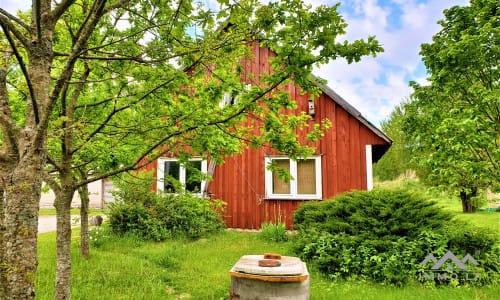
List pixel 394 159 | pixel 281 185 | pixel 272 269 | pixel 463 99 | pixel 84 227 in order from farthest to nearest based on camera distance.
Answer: pixel 394 159 < pixel 281 185 < pixel 463 99 < pixel 84 227 < pixel 272 269

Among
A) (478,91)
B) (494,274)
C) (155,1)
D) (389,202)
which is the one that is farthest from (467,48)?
(155,1)

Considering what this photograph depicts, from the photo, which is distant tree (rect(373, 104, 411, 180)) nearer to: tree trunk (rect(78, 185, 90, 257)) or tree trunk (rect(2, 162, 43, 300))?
tree trunk (rect(78, 185, 90, 257))

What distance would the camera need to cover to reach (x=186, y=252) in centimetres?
697

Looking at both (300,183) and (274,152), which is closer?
(300,183)

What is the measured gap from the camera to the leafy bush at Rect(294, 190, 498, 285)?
4.87m

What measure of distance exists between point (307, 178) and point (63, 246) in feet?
24.6

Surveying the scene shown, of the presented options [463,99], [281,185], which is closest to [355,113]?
[463,99]

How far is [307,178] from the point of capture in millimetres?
9828

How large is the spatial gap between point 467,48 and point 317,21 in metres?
5.91

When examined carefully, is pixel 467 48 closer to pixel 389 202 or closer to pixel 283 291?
pixel 389 202

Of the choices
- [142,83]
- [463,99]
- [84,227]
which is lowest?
[84,227]

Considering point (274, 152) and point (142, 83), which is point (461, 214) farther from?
point (142, 83)

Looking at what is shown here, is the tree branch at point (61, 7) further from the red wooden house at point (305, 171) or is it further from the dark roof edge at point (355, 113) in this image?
the dark roof edge at point (355, 113)

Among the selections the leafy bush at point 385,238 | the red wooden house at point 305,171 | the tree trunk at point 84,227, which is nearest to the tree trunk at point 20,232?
the leafy bush at point 385,238
